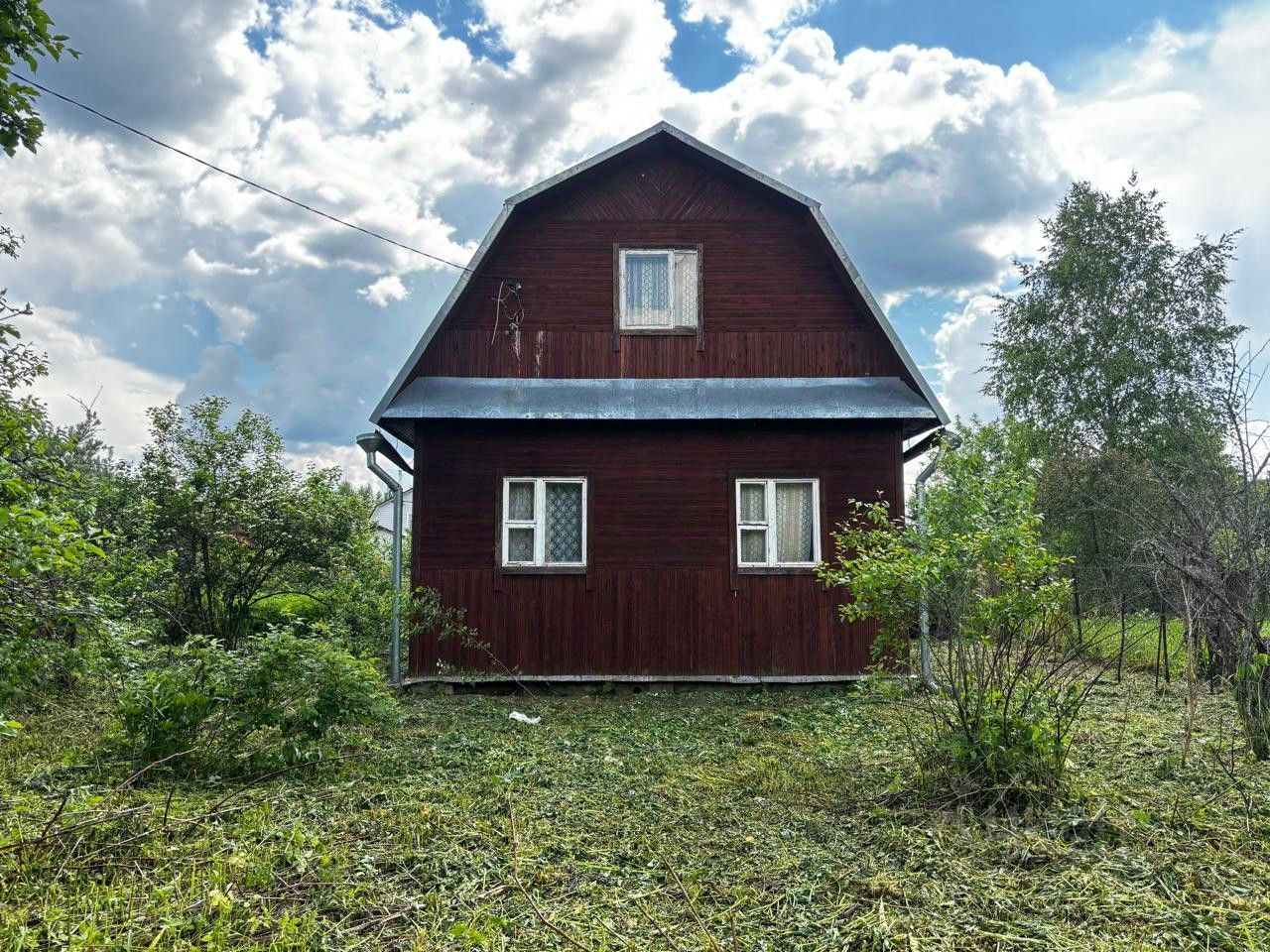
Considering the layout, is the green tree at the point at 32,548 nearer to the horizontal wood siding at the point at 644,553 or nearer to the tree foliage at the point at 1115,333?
the horizontal wood siding at the point at 644,553

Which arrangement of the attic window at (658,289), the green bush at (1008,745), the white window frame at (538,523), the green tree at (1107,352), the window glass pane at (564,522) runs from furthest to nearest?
1. the green tree at (1107,352)
2. the attic window at (658,289)
3. the window glass pane at (564,522)
4. the white window frame at (538,523)
5. the green bush at (1008,745)

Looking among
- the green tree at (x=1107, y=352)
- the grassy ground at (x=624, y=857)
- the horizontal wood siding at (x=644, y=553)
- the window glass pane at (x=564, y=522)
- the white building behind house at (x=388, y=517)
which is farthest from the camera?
the green tree at (x=1107, y=352)

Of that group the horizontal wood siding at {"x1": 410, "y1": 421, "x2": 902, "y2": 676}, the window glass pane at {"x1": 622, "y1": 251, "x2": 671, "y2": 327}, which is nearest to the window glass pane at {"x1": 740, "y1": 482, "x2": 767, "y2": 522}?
the horizontal wood siding at {"x1": 410, "y1": 421, "x2": 902, "y2": 676}

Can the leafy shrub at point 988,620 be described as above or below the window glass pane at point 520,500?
below

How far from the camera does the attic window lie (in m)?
10.1

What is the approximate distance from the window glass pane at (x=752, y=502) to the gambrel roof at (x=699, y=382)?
96cm

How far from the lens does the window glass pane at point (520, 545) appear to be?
9.57m

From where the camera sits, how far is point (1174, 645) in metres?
12.2

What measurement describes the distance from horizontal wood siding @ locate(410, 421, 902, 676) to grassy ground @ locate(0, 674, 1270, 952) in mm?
2968

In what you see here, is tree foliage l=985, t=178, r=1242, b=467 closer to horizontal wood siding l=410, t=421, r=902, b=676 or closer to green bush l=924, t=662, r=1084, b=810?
horizontal wood siding l=410, t=421, r=902, b=676

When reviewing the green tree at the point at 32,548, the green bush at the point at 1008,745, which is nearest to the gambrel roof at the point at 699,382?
the green tree at the point at 32,548

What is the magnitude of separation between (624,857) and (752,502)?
19.1 feet

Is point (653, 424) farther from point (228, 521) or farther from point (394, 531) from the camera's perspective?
point (228, 521)

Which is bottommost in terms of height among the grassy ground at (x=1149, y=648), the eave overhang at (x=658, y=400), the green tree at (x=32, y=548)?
the grassy ground at (x=1149, y=648)
